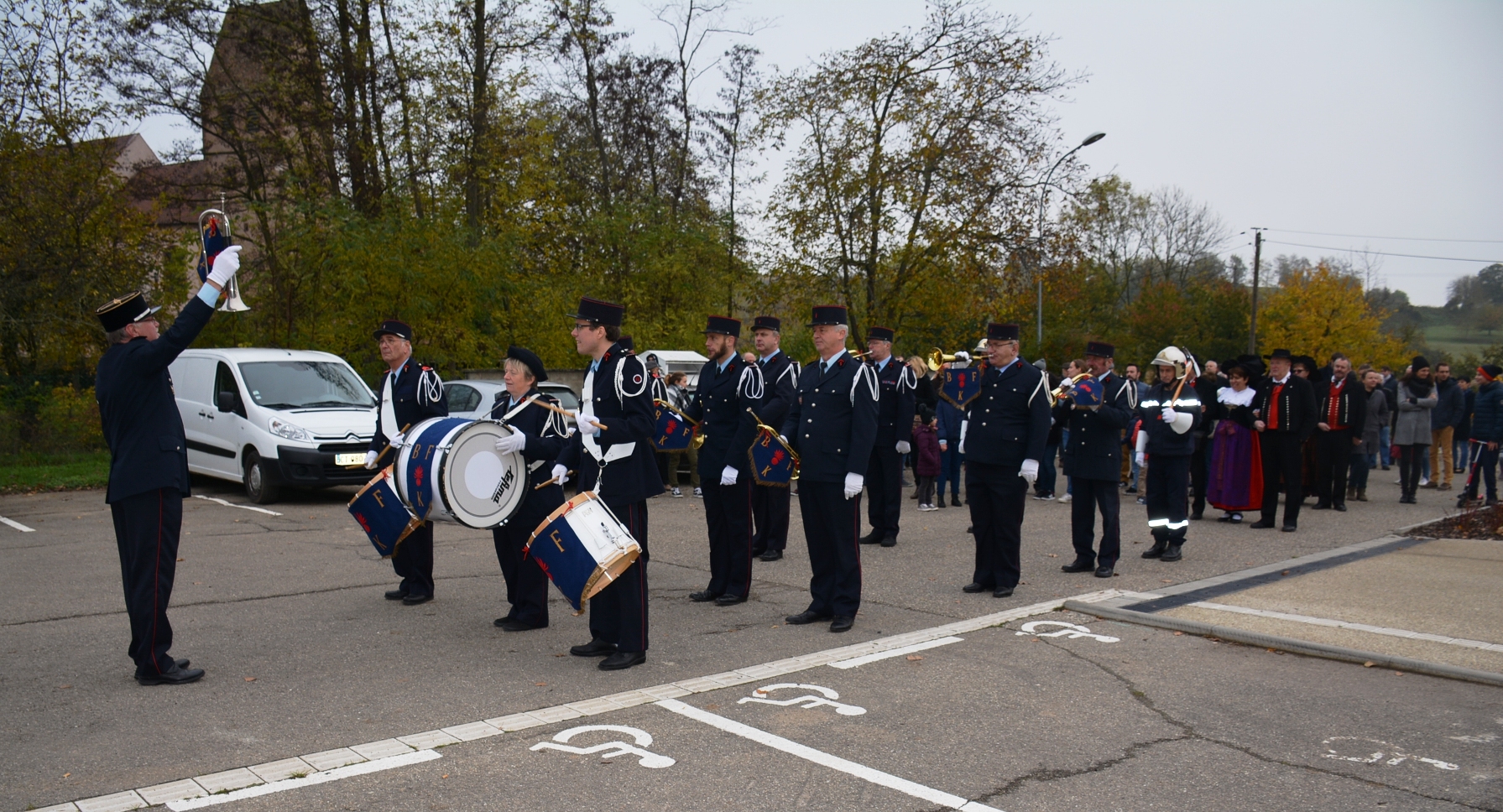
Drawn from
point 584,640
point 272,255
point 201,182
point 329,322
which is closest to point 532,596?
point 584,640

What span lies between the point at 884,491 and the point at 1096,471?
2.36m

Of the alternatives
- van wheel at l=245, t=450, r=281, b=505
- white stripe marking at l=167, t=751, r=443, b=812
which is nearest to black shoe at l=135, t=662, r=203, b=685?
white stripe marking at l=167, t=751, r=443, b=812

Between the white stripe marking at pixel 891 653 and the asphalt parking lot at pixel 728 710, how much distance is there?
8 cm

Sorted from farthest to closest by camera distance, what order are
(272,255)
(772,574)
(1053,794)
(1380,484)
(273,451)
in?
(272,255) → (1380,484) → (273,451) → (772,574) → (1053,794)

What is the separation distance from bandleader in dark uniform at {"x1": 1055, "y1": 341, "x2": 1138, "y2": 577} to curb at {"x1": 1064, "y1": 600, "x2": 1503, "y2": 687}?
1568mm

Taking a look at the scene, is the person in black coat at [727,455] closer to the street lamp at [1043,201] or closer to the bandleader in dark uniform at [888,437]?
the bandleader in dark uniform at [888,437]

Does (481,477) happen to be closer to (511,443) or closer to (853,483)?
(511,443)

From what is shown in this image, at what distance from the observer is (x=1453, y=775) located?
175 inches

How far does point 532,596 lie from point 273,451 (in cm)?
791

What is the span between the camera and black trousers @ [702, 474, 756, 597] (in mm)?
8125

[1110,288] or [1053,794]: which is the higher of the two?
[1110,288]

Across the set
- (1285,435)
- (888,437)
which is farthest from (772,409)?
(1285,435)

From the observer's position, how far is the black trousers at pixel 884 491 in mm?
10945

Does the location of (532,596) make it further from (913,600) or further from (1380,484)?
(1380,484)
